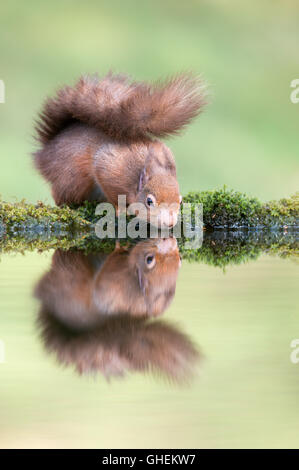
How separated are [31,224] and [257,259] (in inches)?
94.0

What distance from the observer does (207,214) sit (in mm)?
5781

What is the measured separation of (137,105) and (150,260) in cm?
190

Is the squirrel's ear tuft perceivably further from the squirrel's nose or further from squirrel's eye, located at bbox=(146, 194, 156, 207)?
the squirrel's nose

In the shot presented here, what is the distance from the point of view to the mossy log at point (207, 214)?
540 centimetres

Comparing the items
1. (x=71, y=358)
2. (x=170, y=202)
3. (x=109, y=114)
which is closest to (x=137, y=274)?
(x=71, y=358)

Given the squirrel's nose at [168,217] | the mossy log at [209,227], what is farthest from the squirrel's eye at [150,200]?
the mossy log at [209,227]

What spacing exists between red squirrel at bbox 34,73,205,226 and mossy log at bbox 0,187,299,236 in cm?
27

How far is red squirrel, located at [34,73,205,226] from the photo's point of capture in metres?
4.98

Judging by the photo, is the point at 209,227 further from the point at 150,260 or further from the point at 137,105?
the point at 150,260

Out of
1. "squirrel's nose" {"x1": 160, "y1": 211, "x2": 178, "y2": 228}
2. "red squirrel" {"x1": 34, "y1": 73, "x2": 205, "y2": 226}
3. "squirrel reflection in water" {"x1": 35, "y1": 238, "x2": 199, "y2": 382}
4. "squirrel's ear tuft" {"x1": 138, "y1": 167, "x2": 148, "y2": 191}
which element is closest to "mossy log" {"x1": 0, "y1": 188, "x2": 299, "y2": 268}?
"squirrel's nose" {"x1": 160, "y1": 211, "x2": 178, "y2": 228}

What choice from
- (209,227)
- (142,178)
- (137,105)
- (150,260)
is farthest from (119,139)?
(150,260)

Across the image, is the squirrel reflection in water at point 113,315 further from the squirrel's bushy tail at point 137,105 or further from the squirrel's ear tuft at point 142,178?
the squirrel's bushy tail at point 137,105

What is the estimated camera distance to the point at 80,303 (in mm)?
2326
